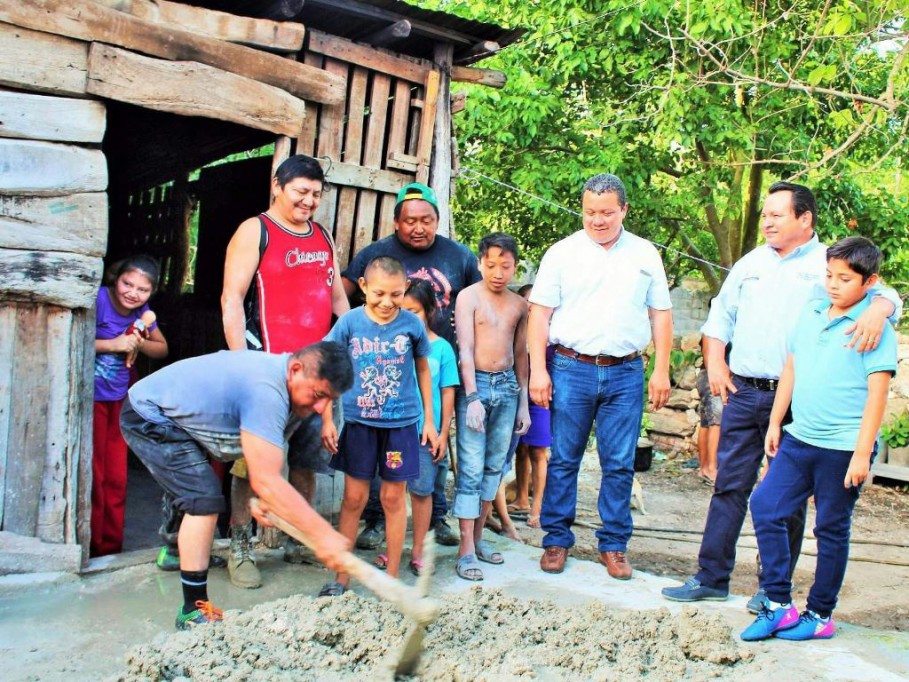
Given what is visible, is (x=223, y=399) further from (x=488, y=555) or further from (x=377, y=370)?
(x=488, y=555)

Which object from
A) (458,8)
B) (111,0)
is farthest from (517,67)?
(111,0)

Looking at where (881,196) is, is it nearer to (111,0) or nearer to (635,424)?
(635,424)

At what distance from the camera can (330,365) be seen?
3.31 m

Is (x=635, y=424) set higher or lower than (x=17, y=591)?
higher

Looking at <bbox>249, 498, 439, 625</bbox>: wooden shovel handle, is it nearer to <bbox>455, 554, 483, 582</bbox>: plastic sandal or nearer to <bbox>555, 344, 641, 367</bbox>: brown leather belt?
<bbox>455, 554, 483, 582</bbox>: plastic sandal

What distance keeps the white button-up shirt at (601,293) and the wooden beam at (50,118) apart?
230 cm

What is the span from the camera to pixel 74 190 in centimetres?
420

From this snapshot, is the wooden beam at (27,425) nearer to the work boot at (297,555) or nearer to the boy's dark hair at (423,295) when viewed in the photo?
the work boot at (297,555)

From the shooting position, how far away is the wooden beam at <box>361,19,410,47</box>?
503cm

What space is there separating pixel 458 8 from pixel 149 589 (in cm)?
901

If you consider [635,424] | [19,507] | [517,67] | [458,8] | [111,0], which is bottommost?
[19,507]

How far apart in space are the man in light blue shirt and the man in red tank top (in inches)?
77.7

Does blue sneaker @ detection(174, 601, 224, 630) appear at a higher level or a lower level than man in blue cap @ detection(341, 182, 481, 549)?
lower

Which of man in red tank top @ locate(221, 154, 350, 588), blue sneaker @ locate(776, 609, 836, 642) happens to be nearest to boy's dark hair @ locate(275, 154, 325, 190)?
man in red tank top @ locate(221, 154, 350, 588)
